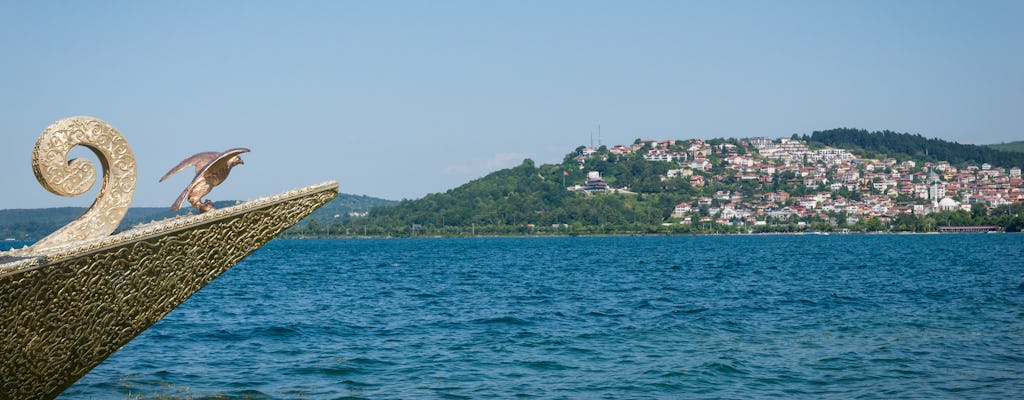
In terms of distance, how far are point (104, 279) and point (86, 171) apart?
89 cm

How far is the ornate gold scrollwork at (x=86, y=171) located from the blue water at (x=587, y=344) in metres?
6.52

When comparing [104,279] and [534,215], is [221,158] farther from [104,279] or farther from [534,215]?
[534,215]

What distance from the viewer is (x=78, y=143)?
747cm

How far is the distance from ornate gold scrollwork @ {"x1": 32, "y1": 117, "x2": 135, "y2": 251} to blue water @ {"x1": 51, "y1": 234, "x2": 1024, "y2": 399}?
21.4 ft

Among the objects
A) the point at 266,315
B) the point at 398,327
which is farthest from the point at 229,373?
the point at 266,315

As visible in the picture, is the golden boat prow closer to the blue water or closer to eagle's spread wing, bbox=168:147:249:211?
eagle's spread wing, bbox=168:147:249:211

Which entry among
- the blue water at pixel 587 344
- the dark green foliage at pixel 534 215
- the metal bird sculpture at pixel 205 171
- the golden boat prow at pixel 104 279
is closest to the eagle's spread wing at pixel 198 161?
the metal bird sculpture at pixel 205 171

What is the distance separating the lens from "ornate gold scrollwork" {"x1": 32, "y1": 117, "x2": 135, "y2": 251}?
7277mm

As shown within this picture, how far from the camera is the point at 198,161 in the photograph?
26.2 feet

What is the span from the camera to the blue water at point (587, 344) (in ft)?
47.4

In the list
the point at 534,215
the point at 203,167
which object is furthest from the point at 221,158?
the point at 534,215

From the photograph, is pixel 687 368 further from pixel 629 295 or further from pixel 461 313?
pixel 629 295

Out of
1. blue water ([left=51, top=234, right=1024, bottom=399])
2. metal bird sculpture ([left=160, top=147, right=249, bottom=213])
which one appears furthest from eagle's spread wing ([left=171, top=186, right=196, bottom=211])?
blue water ([left=51, top=234, right=1024, bottom=399])

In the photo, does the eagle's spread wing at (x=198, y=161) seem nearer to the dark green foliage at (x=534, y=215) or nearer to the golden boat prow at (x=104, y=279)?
the golden boat prow at (x=104, y=279)
